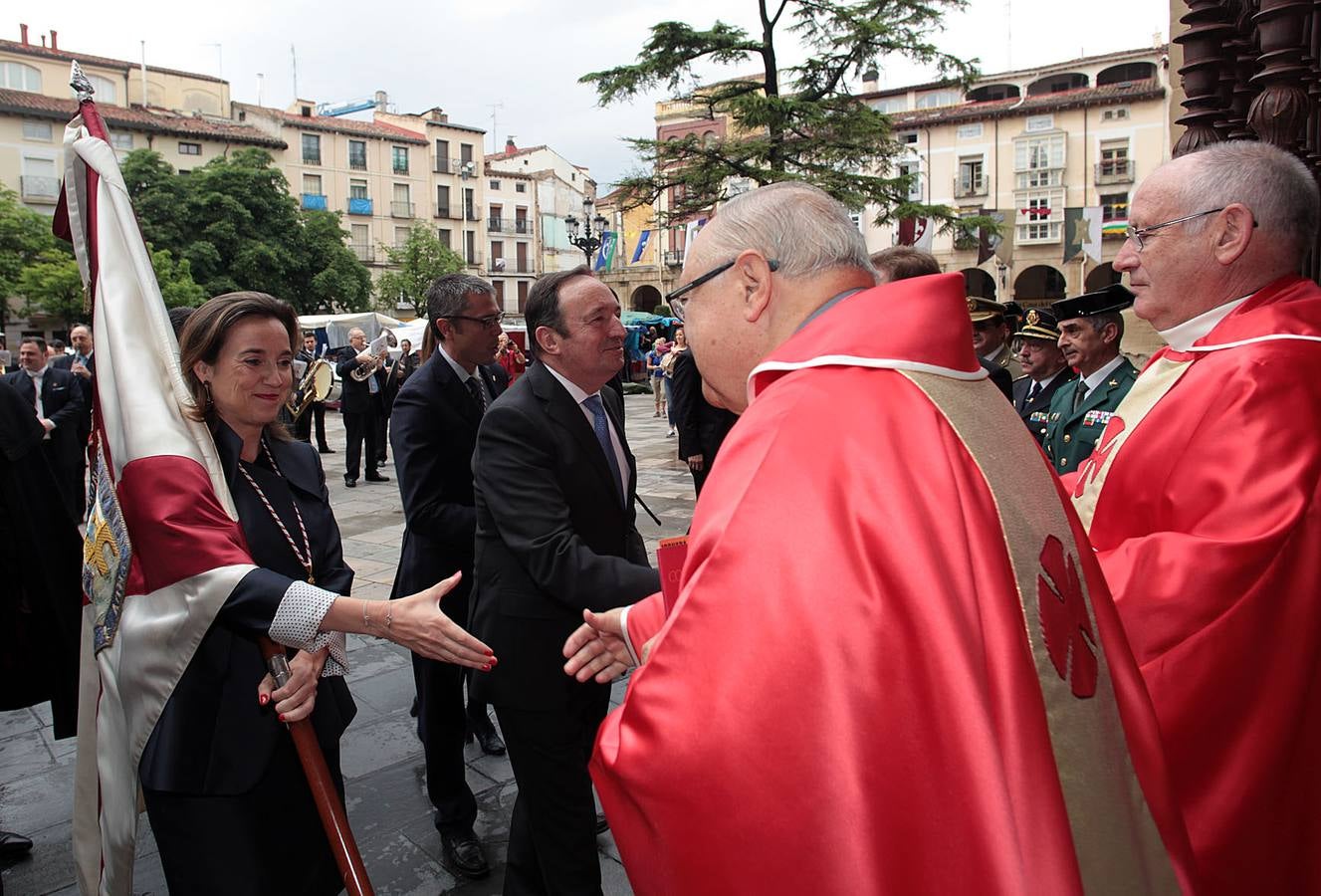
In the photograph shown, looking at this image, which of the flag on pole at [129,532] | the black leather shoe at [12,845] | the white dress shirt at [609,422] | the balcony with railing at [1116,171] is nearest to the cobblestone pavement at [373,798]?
the black leather shoe at [12,845]

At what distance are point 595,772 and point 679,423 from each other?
6.91 meters

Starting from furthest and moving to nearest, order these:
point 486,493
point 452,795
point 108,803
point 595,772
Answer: point 452,795 < point 486,493 < point 108,803 < point 595,772

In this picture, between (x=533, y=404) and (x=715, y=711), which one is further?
(x=533, y=404)

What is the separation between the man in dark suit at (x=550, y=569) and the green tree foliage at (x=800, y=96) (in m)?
12.8

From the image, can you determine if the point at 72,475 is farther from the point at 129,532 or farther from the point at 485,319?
the point at 129,532

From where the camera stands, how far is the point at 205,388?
229cm

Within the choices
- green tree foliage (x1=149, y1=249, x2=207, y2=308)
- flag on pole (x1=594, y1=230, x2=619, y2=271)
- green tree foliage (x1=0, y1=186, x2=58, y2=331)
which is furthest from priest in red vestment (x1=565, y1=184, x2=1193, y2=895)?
green tree foliage (x1=0, y1=186, x2=58, y2=331)

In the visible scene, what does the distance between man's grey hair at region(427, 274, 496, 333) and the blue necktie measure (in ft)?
3.37

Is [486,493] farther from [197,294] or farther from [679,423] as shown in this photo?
[197,294]

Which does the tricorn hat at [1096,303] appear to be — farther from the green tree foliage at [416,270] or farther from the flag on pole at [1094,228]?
the green tree foliage at [416,270]

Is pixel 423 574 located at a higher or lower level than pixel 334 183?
lower

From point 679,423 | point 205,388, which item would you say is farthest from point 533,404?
point 679,423

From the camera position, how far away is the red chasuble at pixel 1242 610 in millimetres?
1795

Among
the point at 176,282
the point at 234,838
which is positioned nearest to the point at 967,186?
the point at 176,282
